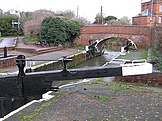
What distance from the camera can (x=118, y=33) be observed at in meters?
28.4

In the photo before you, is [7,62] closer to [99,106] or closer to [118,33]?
[99,106]

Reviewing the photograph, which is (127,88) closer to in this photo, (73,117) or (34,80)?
(73,117)

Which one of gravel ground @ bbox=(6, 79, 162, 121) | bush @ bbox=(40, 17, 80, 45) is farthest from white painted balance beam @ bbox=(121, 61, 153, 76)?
bush @ bbox=(40, 17, 80, 45)

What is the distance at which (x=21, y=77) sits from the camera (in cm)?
369

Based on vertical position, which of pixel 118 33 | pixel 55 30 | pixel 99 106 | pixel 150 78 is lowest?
pixel 99 106

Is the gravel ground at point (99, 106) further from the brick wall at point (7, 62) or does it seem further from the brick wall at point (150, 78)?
the brick wall at point (7, 62)

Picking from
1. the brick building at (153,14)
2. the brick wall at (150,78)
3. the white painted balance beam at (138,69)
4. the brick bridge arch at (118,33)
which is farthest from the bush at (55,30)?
the brick building at (153,14)

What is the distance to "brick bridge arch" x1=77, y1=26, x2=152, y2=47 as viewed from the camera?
2708 centimetres

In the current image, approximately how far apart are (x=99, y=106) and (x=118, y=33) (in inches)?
960

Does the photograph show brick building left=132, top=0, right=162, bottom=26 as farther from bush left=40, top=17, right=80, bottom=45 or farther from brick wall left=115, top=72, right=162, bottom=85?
brick wall left=115, top=72, right=162, bottom=85

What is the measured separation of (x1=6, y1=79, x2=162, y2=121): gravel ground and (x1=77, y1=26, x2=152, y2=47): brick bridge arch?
71.3 feet

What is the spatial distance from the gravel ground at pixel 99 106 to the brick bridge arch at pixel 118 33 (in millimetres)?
21724

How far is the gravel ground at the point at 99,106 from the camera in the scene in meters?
4.27

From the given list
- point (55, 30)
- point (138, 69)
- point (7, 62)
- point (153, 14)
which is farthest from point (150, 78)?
point (153, 14)
